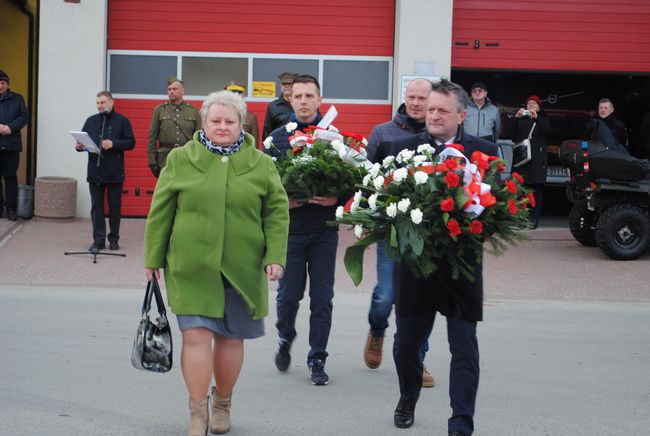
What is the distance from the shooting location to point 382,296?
7.30 metres

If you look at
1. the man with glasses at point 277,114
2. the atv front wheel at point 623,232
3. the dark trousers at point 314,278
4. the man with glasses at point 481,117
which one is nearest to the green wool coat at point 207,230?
the dark trousers at point 314,278

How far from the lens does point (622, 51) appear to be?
16.4 metres

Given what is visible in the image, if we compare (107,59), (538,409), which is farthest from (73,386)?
(107,59)

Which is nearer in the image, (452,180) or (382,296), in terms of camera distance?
(452,180)

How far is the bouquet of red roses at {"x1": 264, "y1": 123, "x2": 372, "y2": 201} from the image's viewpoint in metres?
6.89

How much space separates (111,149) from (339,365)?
5830 mm

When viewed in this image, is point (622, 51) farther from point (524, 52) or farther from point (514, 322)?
point (514, 322)

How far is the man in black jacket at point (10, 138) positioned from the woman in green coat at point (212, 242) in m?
9.64

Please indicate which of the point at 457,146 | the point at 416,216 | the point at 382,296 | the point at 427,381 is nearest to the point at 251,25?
the point at 382,296

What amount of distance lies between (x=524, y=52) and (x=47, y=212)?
702 centimetres

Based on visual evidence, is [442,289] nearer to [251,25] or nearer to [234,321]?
[234,321]

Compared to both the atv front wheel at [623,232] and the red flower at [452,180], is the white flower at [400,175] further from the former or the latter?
the atv front wheel at [623,232]

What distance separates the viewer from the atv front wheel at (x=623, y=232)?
13.0m

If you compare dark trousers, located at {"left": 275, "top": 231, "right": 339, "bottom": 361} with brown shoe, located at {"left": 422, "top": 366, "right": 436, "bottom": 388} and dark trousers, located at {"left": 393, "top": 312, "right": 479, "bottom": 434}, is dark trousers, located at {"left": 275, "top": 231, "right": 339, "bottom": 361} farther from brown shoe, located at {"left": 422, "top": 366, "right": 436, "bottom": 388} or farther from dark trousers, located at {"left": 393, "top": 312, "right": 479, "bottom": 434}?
dark trousers, located at {"left": 393, "top": 312, "right": 479, "bottom": 434}
